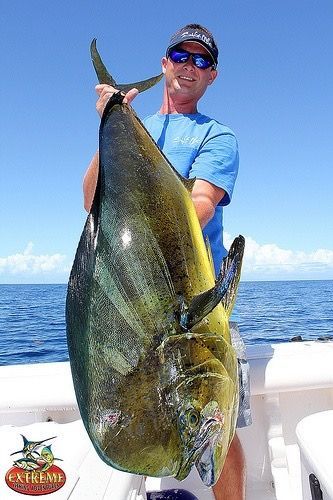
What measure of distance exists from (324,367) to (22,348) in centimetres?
927

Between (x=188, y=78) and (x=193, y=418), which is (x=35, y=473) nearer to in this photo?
(x=193, y=418)

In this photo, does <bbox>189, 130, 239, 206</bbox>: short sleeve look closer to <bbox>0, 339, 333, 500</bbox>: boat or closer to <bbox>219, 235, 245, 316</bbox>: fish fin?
<bbox>219, 235, 245, 316</bbox>: fish fin

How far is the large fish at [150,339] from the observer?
3.38 ft

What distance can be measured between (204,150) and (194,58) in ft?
1.59

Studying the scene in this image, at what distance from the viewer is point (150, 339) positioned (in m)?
1.08

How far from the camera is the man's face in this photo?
245 centimetres

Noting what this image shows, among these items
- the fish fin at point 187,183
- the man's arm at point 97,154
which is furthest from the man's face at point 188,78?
the fish fin at point 187,183

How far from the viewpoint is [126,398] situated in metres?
1.04

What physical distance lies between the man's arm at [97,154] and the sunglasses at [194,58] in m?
0.88

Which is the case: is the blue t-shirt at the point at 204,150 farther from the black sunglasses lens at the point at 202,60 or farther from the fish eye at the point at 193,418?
the fish eye at the point at 193,418

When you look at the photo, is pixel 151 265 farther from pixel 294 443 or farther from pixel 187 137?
Answer: pixel 294 443

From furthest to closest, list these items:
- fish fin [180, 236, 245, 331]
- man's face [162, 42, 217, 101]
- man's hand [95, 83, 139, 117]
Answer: man's face [162, 42, 217, 101]
man's hand [95, 83, 139, 117]
fish fin [180, 236, 245, 331]

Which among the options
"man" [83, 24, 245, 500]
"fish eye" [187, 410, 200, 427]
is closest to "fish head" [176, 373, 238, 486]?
"fish eye" [187, 410, 200, 427]

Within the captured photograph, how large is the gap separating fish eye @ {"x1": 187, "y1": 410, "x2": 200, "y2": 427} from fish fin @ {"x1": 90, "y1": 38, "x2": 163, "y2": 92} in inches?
41.3
